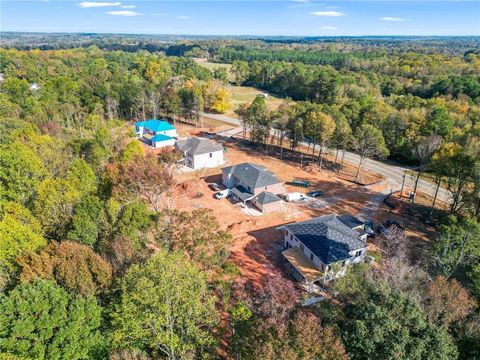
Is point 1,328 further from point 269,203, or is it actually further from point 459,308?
point 269,203

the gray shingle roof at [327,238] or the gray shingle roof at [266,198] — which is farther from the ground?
the gray shingle roof at [327,238]

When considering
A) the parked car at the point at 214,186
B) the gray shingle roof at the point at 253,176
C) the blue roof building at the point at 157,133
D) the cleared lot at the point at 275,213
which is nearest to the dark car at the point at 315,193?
the cleared lot at the point at 275,213

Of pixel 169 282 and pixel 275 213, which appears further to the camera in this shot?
pixel 275 213

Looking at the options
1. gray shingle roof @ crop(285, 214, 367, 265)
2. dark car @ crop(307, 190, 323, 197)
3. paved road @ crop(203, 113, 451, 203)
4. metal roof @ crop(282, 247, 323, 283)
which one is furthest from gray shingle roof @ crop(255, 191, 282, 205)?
paved road @ crop(203, 113, 451, 203)

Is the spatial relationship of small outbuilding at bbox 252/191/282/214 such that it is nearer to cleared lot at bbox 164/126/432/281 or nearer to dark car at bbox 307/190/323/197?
cleared lot at bbox 164/126/432/281

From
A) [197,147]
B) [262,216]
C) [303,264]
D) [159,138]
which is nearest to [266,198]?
[262,216]

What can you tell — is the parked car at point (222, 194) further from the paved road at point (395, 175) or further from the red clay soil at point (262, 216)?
the paved road at point (395, 175)

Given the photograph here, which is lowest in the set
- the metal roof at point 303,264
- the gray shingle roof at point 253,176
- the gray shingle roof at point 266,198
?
the metal roof at point 303,264

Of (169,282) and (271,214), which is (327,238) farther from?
(169,282)
